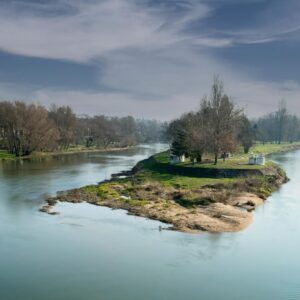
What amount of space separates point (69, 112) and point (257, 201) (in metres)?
94.9

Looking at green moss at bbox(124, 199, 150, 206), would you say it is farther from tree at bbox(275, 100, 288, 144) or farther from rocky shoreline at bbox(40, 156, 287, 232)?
tree at bbox(275, 100, 288, 144)

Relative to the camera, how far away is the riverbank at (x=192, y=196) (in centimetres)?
3158

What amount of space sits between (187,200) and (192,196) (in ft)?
3.75

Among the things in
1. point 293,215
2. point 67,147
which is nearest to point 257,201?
point 293,215

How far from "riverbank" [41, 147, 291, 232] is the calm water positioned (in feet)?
4.88

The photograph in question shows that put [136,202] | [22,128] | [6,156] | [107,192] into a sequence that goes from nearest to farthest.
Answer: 1. [136,202]
2. [107,192]
3. [6,156]
4. [22,128]

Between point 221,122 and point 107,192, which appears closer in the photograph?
point 107,192

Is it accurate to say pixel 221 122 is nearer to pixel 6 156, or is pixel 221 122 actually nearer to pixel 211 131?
pixel 211 131

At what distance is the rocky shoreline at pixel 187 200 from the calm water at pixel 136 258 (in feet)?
4.61

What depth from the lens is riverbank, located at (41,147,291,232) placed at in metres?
31.6

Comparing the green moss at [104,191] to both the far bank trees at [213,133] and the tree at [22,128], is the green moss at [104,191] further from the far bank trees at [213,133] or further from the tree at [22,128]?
the tree at [22,128]

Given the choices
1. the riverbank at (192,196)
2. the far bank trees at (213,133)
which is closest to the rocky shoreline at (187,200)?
the riverbank at (192,196)

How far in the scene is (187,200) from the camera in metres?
37.8

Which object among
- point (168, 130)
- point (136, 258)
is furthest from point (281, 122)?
point (136, 258)
